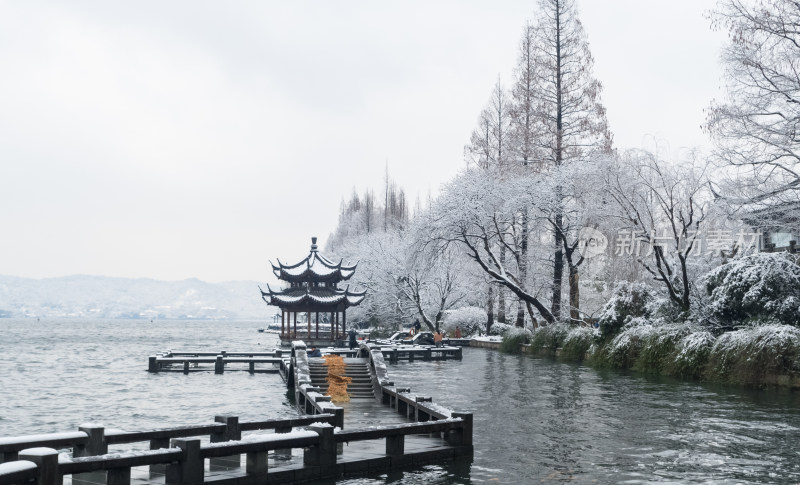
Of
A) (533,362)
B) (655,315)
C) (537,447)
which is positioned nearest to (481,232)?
(533,362)

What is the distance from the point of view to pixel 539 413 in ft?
71.2

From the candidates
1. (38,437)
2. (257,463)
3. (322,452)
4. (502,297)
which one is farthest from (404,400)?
(502,297)

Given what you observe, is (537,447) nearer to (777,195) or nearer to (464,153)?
(777,195)

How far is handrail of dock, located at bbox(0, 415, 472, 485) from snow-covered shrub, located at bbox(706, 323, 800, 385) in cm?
1444

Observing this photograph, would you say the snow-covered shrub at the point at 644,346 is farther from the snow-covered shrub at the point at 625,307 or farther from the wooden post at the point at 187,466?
the wooden post at the point at 187,466

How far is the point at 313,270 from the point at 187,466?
176 ft

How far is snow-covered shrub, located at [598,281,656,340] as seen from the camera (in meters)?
36.1

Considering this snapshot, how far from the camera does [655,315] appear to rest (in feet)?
114

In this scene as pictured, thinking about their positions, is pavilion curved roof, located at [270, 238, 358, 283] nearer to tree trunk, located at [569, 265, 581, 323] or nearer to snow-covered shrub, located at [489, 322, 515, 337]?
snow-covered shrub, located at [489, 322, 515, 337]

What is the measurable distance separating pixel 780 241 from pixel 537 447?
29.8 meters

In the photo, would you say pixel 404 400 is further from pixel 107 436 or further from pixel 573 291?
pixel 573 291

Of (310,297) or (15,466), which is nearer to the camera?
(15,466)

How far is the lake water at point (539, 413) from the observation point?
14.1 meters

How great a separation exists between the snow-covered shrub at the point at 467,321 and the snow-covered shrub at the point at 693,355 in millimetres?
37520
